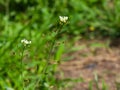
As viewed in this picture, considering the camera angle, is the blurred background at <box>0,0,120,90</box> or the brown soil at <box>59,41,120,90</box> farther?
the brown soil at <box>59,41,120,90</box>

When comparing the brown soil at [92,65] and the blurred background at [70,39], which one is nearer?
the blurred background at [70,39]

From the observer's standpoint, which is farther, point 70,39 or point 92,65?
point 70,39

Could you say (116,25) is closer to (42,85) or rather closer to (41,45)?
(41,45)

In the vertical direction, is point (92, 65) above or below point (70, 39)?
below

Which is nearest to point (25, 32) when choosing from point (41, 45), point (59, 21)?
point (41, 45)
